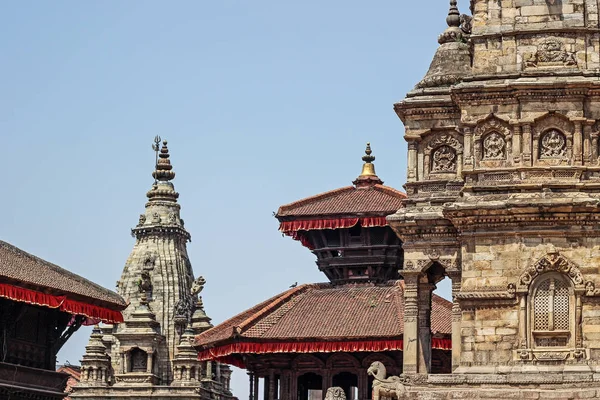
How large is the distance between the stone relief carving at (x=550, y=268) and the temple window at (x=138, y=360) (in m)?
48.4

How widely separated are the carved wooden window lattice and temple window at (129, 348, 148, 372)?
1903 inches

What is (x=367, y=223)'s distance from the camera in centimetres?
6588

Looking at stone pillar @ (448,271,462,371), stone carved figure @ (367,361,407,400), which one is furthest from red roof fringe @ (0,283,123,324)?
stone pillar @ (448,271,462,371)

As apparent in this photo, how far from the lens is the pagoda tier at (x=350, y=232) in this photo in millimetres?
66125

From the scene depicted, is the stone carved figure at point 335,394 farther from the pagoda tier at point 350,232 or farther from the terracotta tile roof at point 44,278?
the pagoda tier at point 350,232

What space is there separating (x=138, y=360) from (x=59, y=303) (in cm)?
3827

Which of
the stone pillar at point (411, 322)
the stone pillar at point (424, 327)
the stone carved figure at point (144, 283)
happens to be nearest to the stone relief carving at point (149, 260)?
the stone carved figure at point (144, 283)

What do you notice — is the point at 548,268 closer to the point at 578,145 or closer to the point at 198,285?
the point at 578,145

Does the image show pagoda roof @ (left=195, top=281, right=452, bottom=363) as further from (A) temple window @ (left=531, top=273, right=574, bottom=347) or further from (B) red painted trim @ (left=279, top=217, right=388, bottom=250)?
(A) temple window @ (left=531, top=273, right=574, bottom=347)

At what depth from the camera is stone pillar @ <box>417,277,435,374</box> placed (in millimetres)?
52000

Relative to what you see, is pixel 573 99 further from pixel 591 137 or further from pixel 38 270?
pixel 38 270

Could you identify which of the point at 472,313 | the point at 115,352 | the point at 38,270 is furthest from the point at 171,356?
the point at 472,313

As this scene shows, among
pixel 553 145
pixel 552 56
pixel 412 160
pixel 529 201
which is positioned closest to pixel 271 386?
pixel 412 160

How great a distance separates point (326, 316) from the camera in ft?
209
